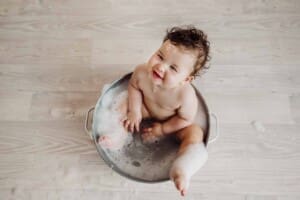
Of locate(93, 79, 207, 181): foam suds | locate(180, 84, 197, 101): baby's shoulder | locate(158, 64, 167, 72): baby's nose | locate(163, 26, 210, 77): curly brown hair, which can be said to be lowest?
locate(93, 79, 207, 181): foam suds

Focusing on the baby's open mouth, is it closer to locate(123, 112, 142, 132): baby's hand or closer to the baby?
the baby

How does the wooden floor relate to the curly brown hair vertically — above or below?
below

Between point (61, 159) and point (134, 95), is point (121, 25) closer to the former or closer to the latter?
point (134, 95)

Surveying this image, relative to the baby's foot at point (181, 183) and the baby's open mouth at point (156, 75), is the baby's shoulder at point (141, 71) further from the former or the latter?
the baby's foot at point (181, 183)

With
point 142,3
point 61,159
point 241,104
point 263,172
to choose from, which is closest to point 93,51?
point 142,3

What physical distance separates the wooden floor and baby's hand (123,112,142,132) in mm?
122

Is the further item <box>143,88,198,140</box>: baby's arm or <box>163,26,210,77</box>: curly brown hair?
<box>143,88,198,140</box>: baby's arm

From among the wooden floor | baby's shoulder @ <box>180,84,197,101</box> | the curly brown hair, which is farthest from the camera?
the wooden floor

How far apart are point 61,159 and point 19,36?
425mm

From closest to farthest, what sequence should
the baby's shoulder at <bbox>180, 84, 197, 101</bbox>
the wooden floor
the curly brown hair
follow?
the curly brown hair < the baby's shoulder at <bbox>180, 84, 197, 101</bbox> < the wooden floor

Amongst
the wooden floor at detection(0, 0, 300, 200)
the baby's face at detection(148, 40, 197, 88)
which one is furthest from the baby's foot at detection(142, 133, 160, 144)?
the baby's face at detection(148, 40, 197, 88)

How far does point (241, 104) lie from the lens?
1.01 metres

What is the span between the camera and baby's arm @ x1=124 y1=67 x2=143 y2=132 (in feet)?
2.86

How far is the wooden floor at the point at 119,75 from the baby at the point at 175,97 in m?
0.13
